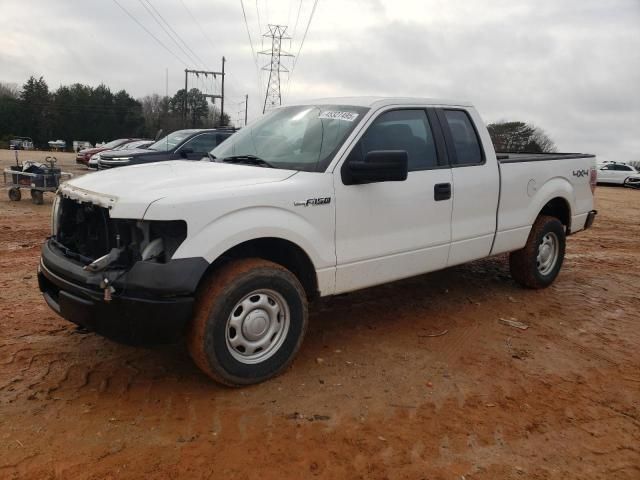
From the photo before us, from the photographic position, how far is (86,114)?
7594 cm

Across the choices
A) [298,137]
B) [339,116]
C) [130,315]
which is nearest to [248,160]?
[298,137]

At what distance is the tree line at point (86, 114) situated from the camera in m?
71.8

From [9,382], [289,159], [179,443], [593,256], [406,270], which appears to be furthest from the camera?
[593,256]

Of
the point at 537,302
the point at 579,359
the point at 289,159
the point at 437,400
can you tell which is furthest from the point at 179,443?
the point at 537,302

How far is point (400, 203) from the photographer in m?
4.25

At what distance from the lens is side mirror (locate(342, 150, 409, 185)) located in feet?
12.3

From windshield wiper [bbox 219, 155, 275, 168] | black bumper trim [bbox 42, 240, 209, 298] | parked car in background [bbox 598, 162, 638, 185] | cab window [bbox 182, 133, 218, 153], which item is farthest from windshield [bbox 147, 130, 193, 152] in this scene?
parked car in background [bbox 598, 162, 638, 185]

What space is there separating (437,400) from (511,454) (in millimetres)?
648

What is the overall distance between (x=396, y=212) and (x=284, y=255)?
0.98 metres

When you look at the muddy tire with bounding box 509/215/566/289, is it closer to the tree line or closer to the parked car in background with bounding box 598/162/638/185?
the parked car in background with bounding box 598/162/638/185

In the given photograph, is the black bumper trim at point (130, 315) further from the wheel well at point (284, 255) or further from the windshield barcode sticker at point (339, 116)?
the windshield barcode sticker at point (339, 116)

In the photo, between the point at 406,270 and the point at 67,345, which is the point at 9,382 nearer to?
the point at 67,345

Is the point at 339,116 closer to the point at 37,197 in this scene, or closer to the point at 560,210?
the point at 560,210

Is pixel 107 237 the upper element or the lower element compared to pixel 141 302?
upper
